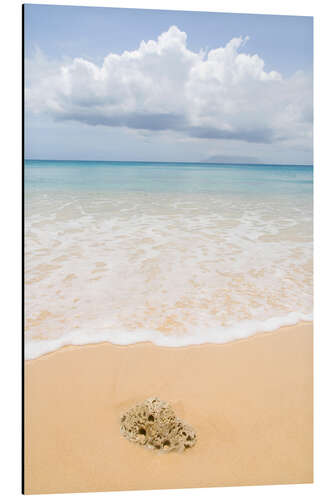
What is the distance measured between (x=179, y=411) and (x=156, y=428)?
17cm

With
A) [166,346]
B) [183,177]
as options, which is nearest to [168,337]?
[166,346]

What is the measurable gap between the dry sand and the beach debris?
43 millimetres

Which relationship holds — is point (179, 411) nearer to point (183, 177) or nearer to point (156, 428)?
point (156, 428)

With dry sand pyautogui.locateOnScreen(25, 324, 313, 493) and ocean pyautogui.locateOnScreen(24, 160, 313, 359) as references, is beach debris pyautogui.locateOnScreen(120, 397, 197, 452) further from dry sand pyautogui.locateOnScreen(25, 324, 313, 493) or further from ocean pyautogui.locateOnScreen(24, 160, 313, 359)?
→ ocean pyautogui.locateOnScreen(24, 160, 313, 359)

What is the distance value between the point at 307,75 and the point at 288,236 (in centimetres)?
84

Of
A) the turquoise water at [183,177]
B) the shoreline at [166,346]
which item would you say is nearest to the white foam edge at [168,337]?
the shoreline at [166,346]

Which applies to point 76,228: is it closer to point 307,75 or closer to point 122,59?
point 122,59

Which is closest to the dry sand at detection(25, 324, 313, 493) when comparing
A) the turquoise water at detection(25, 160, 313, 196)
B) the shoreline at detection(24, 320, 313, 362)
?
the shoreline at detection(24, 320, 313, 362)

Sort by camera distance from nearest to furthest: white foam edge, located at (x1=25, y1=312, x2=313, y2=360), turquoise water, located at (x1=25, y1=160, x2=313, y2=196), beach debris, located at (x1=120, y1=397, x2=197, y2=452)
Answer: beach debris, located at (x1=120, y1=397, x2=197, y2=452) → white foam edge, located at (x1=25, y1=312, x2=313, y2=360) → turquoise water, located at (x1=25, y1=160, x2=313, y2=196)

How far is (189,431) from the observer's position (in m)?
2.08

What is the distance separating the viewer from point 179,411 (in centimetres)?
215

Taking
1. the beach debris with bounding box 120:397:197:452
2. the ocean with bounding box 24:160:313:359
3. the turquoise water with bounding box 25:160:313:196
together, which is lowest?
the beach debris with bounding box 120:397:197:452

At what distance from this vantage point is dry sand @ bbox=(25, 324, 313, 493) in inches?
80.4
